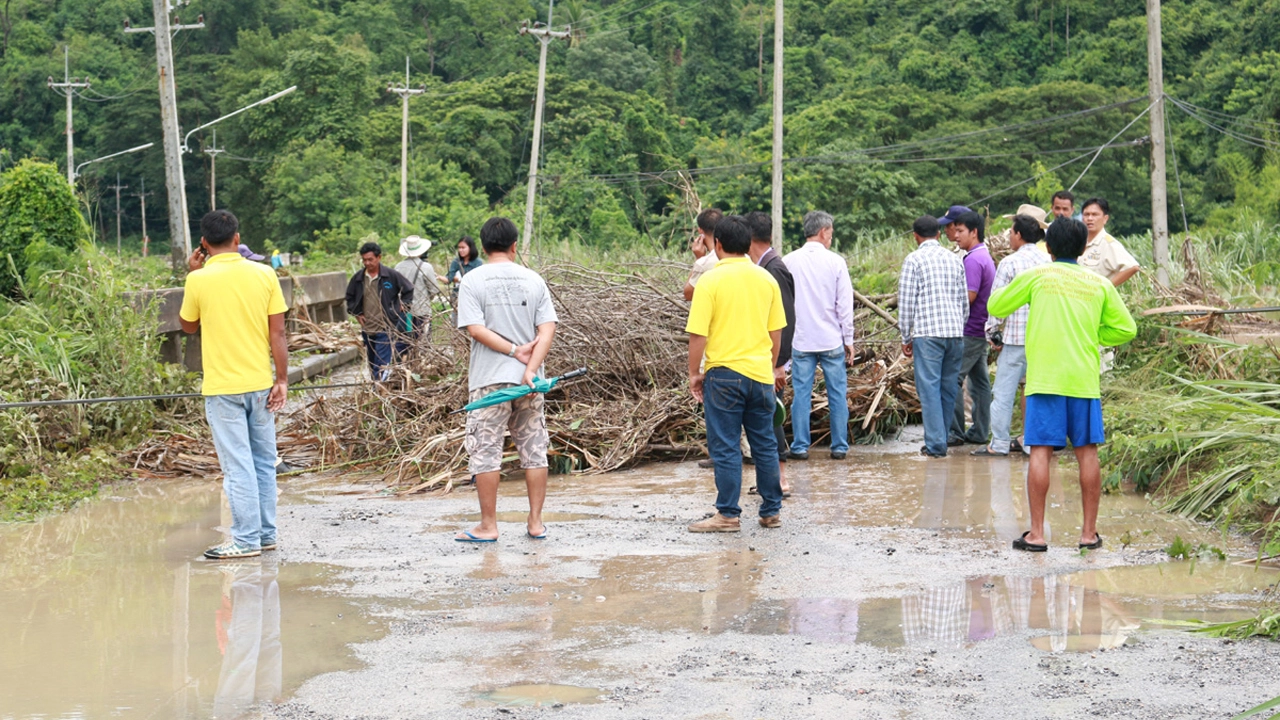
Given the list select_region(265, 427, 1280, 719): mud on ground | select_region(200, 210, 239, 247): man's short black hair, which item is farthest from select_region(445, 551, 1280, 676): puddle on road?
select_region(200, 210, 239, 247): man's short black hair

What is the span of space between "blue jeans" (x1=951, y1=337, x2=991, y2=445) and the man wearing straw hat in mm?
5091

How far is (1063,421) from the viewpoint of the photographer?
21.2 feet

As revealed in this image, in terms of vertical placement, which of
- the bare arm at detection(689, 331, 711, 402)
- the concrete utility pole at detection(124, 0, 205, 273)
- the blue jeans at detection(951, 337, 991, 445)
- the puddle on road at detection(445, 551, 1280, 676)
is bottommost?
the puddle on road at detection(445, 551, 1280, 676)

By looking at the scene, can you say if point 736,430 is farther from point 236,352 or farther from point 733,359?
point 236,352

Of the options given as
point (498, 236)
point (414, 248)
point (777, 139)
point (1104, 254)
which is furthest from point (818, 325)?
point (777, 139)

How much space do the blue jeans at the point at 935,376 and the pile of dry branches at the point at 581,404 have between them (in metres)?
0.75

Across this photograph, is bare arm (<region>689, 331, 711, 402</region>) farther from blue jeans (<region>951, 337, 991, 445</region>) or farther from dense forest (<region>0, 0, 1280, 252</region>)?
dense forest (<region>0, 0, 1280, 252</region>)

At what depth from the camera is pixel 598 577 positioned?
6.23m

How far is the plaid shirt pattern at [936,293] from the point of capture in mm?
9438

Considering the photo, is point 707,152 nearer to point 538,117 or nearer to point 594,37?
point 538,117

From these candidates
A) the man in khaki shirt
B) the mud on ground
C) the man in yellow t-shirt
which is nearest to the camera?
the mud on ground

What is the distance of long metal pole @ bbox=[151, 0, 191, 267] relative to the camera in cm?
1983

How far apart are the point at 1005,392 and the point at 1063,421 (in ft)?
9.49

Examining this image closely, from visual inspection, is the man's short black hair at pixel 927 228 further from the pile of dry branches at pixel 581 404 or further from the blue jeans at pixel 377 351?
the blue jeans at pixel 377 351
